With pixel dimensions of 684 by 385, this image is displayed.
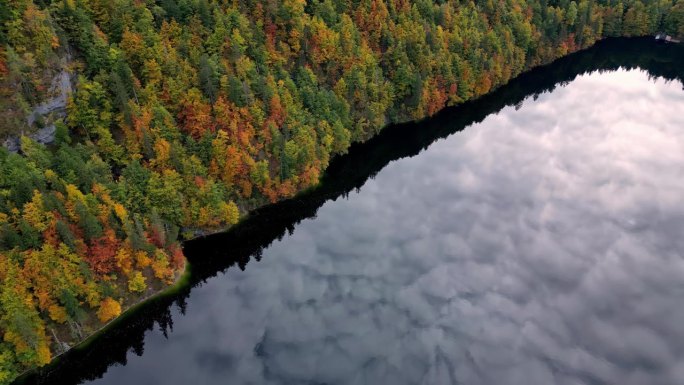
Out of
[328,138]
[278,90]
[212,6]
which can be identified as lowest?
[328,138]

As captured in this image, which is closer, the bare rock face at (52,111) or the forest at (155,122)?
the forest at (155,122)

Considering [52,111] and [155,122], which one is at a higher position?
[52,111]

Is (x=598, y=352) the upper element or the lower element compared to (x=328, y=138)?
lower

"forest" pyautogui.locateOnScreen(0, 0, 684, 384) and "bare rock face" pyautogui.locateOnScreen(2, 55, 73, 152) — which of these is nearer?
"forest" pyautogui.locateOnScreen(0, 0, 684, 384)

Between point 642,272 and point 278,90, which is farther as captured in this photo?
point 278,90

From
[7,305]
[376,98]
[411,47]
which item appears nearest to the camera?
[7,305]

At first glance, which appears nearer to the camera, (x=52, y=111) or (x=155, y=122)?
(x=52, y=111)

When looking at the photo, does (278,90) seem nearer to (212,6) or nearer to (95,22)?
(212,6)

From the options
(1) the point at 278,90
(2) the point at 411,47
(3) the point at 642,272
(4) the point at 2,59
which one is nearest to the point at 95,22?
(4) the point at 2,59
